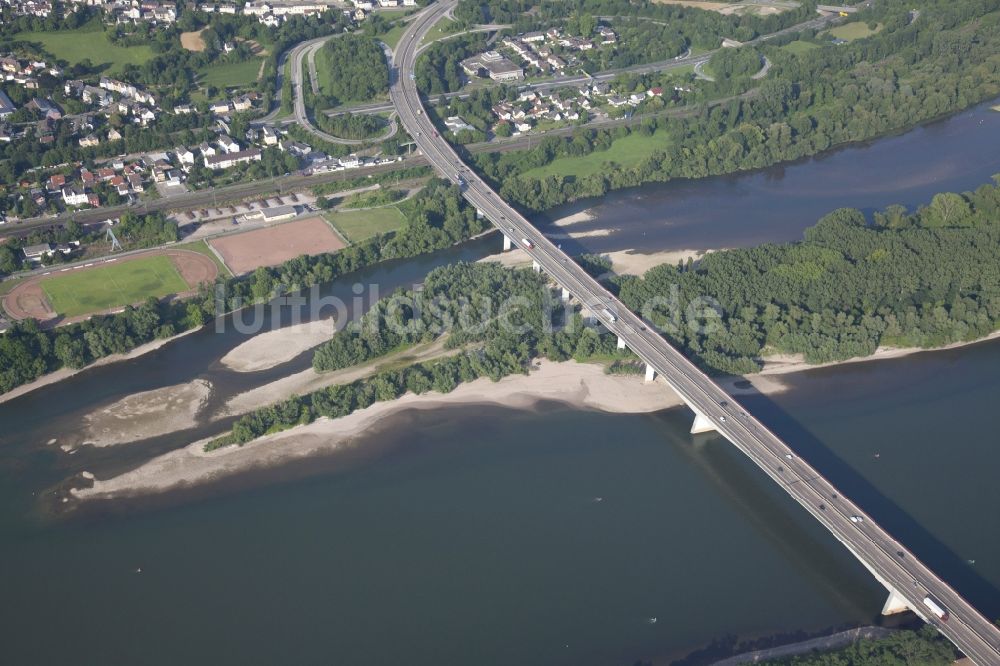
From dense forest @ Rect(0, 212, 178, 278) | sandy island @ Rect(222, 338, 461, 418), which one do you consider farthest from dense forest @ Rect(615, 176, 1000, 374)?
dense forest @ Rect(0, 212, 178, 278)

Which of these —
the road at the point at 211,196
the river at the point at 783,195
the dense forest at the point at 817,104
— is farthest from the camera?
Answer: the dense forest at the point at 817,104

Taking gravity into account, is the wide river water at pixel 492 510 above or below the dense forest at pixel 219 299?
below

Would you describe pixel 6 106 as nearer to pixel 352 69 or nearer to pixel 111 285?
pixel 352 69

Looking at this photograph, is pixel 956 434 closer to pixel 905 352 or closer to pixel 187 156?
pixel 905 352

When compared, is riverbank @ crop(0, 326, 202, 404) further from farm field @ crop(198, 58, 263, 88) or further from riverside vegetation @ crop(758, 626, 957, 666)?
farm field @ crop(198, 58, 263, 88)

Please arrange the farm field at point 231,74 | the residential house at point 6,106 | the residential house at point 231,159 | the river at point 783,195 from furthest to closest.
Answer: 1. the farm field at point 231,74
2. the residential house at point 6,106
3. the residential house at point 231,159
4. the river at point 783,195

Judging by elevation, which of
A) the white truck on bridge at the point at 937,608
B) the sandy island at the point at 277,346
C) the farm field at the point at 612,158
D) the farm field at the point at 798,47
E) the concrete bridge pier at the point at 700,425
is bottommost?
the white truck on bridge at the point at 937,608

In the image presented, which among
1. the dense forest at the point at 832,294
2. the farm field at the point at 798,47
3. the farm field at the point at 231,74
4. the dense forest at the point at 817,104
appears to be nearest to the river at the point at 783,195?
the dense forest at the point at 817,104

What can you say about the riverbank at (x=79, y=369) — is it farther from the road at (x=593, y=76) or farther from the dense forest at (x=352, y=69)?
the dense forest at (x=352, y=69)

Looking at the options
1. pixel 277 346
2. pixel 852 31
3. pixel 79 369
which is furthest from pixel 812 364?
pixel 852 31
